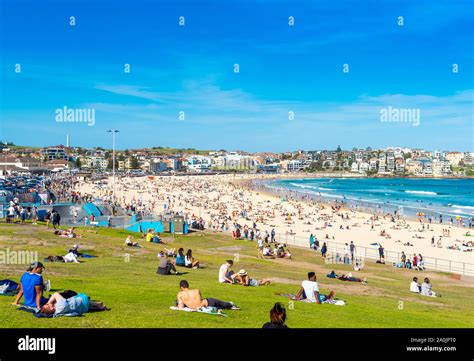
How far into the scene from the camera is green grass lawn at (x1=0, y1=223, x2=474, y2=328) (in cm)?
752

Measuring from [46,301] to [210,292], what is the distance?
3.59m

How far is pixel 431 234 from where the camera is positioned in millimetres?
38719

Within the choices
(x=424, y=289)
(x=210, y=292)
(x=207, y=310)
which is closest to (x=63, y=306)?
(x=207, y=310)

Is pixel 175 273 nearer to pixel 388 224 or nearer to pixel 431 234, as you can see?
pixel 431 234

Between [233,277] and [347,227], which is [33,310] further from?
[347,227]

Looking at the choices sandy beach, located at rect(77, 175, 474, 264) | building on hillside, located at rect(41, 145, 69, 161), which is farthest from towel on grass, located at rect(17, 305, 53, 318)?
building on hillside, located at rect(41, 145, 69, 161)

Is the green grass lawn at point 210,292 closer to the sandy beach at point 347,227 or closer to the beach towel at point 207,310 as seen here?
the beach towel at point 207,310

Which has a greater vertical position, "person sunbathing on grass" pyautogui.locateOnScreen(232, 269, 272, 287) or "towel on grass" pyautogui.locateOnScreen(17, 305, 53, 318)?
"towel on grass" pyautogui.locateOnScreen(17, 305, 53, 318)

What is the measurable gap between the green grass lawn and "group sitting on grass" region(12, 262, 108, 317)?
0.46 ft

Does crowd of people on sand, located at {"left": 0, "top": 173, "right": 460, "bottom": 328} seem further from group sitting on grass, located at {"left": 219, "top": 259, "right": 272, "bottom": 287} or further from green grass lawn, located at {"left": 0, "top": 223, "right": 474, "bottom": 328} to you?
green grass lawn, located at {"left": 0, "top": 223, "right": 474, "bottom": 328}

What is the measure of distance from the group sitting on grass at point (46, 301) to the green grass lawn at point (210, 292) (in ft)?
0.46

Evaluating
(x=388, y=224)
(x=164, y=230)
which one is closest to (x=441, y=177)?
(x=388, y=224)
